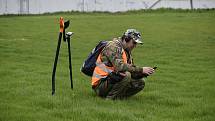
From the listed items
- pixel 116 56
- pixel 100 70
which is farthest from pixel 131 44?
pixel 100 70

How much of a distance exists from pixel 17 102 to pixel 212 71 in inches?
297

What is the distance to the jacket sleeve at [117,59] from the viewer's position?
376 inches

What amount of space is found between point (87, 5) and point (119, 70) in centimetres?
4146

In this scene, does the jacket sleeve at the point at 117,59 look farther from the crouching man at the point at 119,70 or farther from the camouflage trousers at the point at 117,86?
the camouflage trousers at the point at 117,86

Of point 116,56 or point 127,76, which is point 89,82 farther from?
point 116,56

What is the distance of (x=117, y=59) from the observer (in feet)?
31.4

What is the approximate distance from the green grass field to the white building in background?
1878 centimetres

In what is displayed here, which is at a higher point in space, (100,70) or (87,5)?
(87,5)

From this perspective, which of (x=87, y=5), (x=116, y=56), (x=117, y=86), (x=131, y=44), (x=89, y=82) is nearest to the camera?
(x=116, y=56)

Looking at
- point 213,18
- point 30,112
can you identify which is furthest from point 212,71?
point 213,18

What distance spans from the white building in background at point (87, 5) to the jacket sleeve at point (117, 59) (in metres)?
39.5

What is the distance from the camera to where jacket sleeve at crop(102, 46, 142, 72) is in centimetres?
956


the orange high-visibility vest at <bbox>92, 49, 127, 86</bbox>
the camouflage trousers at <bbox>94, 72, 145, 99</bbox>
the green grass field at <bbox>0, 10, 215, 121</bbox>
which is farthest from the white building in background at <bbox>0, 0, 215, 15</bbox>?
the orange high-visibility vest at <bbox>92, 49, 127, 86</bbox>

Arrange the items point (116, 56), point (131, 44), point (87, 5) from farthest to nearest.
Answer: point (87, 5)
point (131, 44)
point (116, 56)
